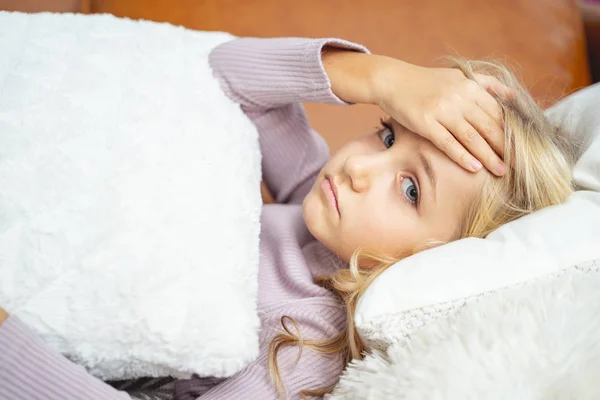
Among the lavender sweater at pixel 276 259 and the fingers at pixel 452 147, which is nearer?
the lavender sweater at pixel 276 259

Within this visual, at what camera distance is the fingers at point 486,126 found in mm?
699

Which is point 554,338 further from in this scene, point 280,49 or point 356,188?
point 280,49

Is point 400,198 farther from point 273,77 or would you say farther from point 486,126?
point 273,77

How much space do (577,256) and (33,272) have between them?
0.54m

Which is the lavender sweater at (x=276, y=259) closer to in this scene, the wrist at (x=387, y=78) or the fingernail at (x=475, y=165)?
the wrist at (x=387, y=78)

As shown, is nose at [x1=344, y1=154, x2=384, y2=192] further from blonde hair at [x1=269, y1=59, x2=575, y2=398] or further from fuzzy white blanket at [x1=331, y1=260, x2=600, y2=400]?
fuzzy white blanket at [x1=331, y1=260, x2=600, y2=400]

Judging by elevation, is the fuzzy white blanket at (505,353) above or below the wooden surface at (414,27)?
below

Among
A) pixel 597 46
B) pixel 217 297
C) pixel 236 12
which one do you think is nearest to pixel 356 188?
pixel 217 297

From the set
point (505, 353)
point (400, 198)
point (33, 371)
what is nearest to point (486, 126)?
point (400, 198)

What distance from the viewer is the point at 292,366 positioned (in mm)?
677

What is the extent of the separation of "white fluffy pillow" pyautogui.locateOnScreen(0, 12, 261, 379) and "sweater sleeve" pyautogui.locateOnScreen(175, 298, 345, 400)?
8cm

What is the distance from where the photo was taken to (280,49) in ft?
2.77

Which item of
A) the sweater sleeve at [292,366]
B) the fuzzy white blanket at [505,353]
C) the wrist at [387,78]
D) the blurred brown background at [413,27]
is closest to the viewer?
the fuzzy white blanket at [505,353]

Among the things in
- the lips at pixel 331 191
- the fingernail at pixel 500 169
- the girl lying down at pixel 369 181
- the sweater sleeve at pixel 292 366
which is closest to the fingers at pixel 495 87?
the girl lying down at pixel 369 181
